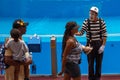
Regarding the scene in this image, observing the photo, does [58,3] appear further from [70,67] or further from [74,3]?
[70,67]

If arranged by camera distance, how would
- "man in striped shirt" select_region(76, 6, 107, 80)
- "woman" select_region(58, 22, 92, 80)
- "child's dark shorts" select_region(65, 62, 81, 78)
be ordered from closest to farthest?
"woman" select_region(58, 22, 92, 80) < "child's dark shorts" select_region(65, 62, 81, 78) < "man in striped shirt" select_region(76, 6, 107, 80)

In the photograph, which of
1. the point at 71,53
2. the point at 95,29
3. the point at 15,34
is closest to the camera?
the point at 15,34

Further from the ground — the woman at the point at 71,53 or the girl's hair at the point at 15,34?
the girl's hair at the point at 15,34

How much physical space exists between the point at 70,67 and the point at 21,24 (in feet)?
3.16

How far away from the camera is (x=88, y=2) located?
12438 millimetres

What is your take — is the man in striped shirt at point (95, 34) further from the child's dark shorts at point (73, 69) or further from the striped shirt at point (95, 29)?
the child's dark shorts at point (73, 69)

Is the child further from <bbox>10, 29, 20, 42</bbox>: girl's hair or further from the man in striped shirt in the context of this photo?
the man in striped shirt

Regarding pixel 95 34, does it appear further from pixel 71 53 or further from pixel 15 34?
pixel 15 34

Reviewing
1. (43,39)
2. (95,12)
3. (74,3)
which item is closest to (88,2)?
(74,3)

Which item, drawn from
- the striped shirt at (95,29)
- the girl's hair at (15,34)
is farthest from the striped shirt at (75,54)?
the striped shirt at (95,29)

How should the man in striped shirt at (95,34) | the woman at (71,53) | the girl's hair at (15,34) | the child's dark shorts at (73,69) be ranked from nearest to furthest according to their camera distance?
the girl's hair at (15,34) < the woman at (71,53) < the child's dark shorts at (73,69) < the man in striped shirt at (95,34)

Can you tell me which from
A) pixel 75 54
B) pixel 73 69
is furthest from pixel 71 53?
pixel 73 69

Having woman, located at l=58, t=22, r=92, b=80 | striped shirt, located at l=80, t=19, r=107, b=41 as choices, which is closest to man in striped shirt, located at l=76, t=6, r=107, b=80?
striped shirt, located at l=80, t=19, r=107, b=41

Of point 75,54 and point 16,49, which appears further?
point 75,54
